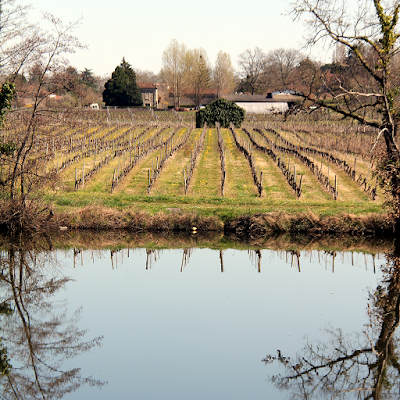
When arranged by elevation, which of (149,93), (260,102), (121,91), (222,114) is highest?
(149,93)

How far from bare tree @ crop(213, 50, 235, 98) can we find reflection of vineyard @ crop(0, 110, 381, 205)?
58.1 meters

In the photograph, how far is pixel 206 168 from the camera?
34.8 meters

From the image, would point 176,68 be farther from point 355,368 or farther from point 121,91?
point 355,368

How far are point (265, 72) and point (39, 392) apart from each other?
101592 mm

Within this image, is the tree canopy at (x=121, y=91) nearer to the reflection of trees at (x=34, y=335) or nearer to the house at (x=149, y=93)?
the house at (x=149, y=93)

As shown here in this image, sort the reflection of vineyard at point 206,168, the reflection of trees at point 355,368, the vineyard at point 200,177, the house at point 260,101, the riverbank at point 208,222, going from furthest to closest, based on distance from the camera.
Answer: the house at point 260,101, the reflection of vineyard at point 206,168, the vineyard at point 200,177, the riverbank at point 208,222, the reflection of trees at point 355,368

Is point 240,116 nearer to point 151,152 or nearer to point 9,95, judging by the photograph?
point 151,152

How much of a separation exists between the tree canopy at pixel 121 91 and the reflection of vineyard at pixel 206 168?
32573mm

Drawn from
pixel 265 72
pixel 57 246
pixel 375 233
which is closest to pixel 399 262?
pixel 375 233

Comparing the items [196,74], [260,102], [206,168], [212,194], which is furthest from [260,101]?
[212,194]

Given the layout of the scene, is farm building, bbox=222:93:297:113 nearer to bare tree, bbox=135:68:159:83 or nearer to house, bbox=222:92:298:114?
house, bbox=222:92:298:114

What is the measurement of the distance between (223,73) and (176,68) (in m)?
13.7

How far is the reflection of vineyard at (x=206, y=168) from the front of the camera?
2697 centimetres

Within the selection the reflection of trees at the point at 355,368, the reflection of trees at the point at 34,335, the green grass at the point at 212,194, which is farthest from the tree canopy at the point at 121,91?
the reflection of trees at the point at 355,368
